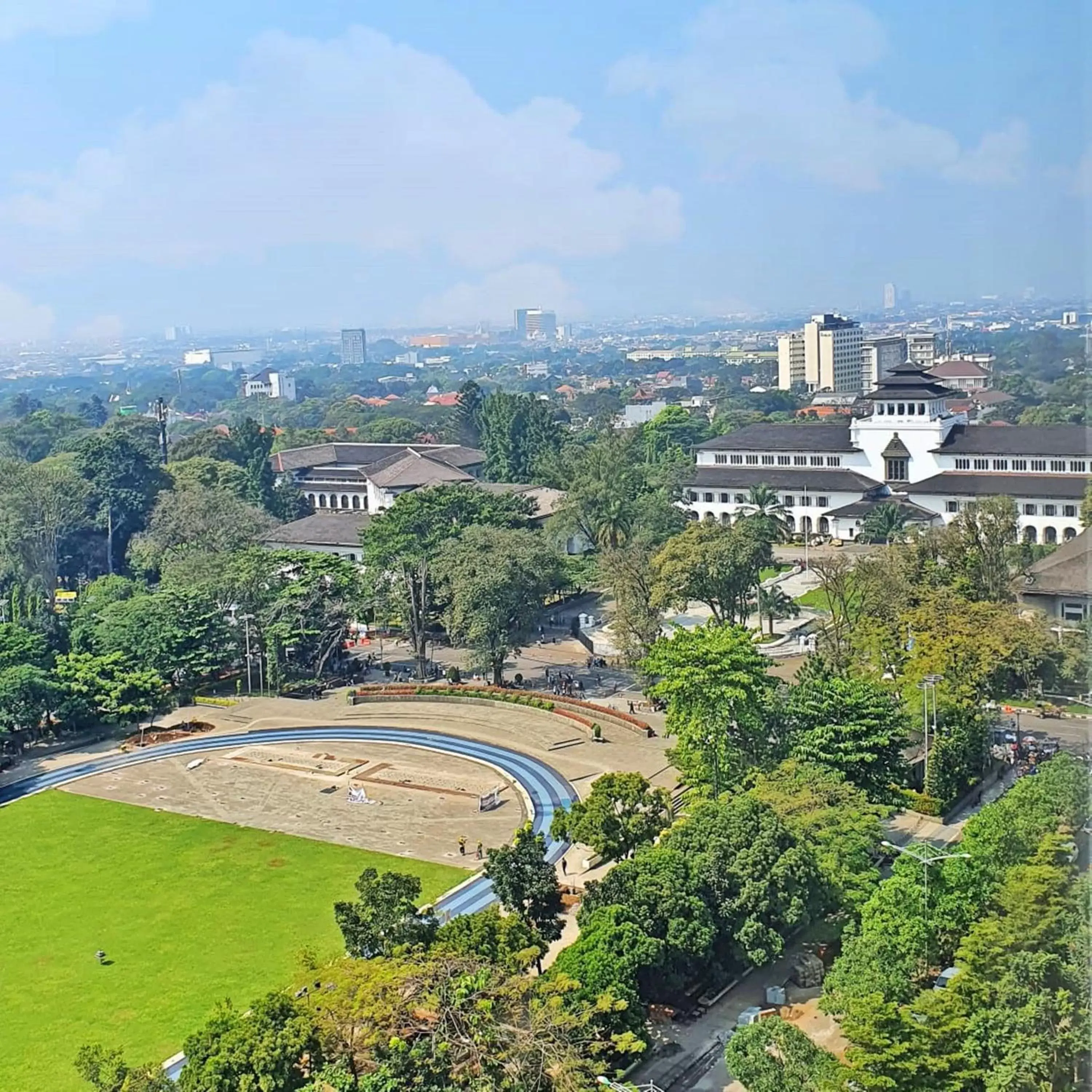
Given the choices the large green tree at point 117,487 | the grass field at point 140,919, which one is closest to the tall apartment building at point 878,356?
the large green tree at point 117,487

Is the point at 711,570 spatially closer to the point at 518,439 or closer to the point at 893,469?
the point at 893,469

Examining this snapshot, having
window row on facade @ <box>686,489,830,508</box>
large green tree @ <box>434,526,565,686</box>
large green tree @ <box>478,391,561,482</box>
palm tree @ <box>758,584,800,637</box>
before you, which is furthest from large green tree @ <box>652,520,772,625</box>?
large green tree @ <box>478,391,561,482</box>

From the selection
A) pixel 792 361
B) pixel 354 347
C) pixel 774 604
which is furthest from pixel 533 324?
pixel 774 604

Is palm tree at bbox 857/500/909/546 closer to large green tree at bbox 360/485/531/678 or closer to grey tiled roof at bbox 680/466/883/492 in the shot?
grey tiled roof at bbox 680/466/883/492

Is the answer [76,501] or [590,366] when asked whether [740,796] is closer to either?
[76,501]

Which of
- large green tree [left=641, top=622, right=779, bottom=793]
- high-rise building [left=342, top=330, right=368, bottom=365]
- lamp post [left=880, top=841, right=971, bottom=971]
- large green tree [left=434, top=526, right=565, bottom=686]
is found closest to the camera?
lamp post [left=880, top=841, right=971, bottom=971]

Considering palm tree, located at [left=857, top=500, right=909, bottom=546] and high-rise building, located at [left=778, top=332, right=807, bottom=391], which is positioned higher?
high-rise building, located at [left=778, top=332, right=807, bottom=391]
